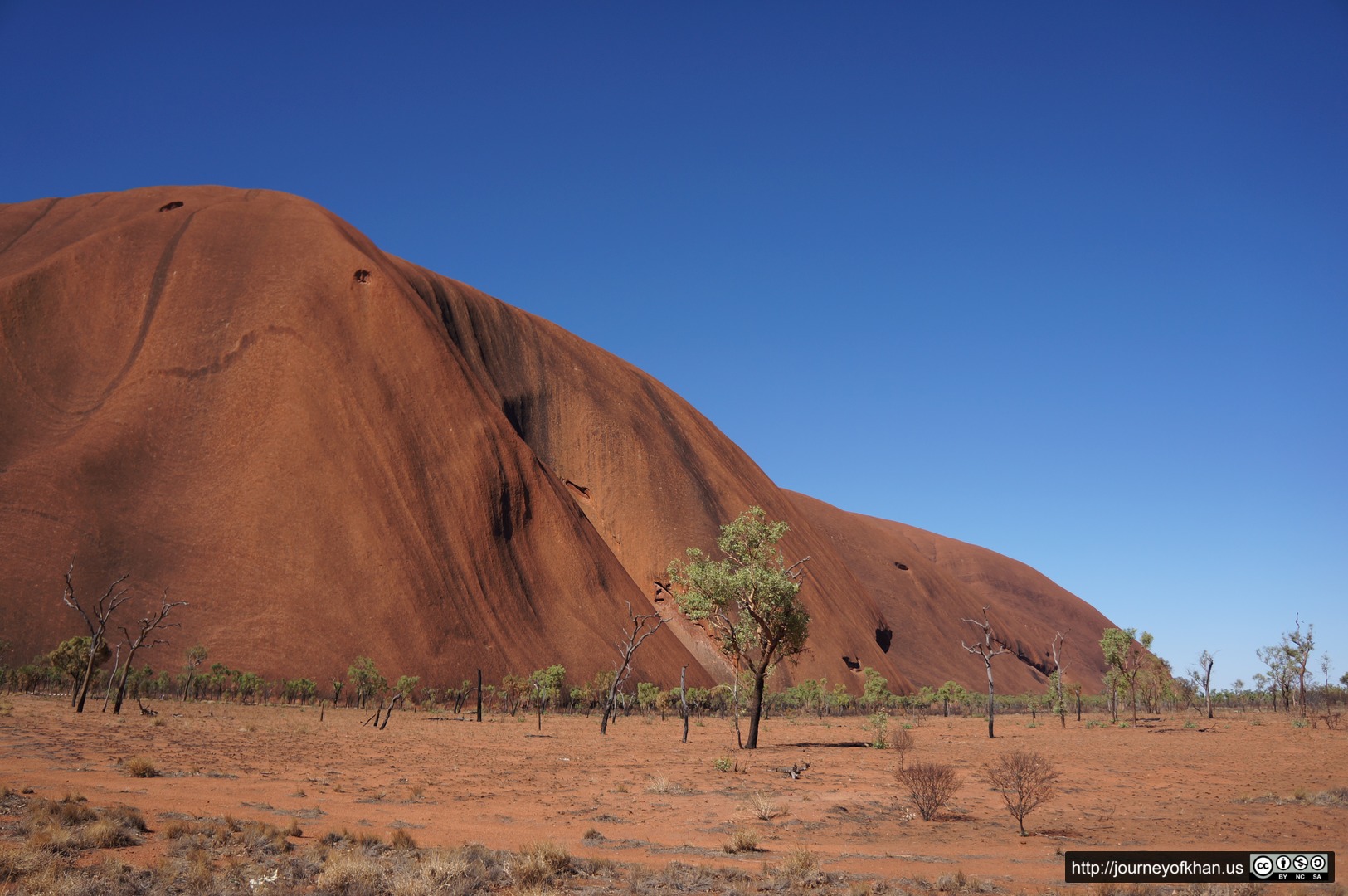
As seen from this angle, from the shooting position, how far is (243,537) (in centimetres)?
5375

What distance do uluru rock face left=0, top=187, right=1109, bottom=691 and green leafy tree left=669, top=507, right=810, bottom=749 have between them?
31357 millimetres

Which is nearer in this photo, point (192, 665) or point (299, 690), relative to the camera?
point (192, 665)

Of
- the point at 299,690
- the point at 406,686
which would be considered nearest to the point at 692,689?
the point at 406,686

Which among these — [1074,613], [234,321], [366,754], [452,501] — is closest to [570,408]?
[452,501]

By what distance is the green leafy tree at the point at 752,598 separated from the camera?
2680 cm

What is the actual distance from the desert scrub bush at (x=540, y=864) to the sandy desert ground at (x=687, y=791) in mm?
1511

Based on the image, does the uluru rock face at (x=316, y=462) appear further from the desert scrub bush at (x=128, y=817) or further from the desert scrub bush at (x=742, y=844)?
the desert scrub bush at (x=742, y=844)

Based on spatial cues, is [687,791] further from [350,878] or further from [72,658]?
[72,658]

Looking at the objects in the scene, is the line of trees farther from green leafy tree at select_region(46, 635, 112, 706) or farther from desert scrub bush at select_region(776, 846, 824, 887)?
desert scrub bush at select_region(776, 846, 824, 887)

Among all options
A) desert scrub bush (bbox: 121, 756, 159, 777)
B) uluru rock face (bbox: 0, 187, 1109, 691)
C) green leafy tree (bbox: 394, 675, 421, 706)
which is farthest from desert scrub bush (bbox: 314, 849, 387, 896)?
uluru rock face (bbox: 0, 187, 1109, 691)

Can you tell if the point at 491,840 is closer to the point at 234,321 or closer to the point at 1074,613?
the point at 234,321

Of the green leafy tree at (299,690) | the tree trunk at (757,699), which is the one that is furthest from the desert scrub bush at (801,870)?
the green leafy tree at (299,690)

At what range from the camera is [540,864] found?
9664 millimetres

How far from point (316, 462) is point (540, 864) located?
178 ft
